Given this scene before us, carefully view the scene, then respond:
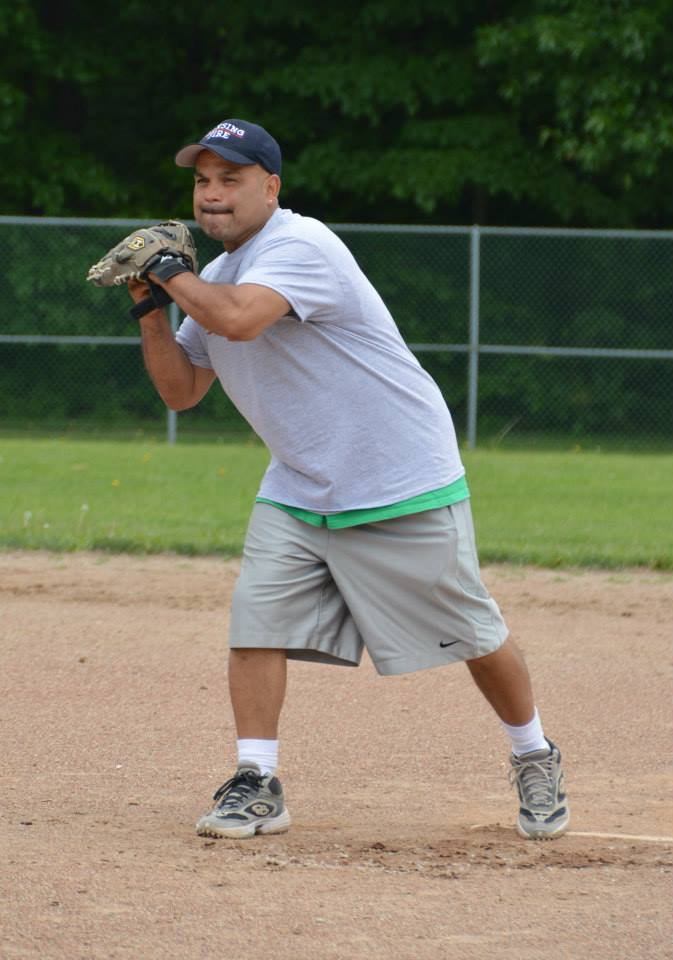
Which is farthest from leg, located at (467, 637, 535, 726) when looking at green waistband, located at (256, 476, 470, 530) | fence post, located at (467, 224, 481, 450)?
fence post, located at (467, 224, 481, 450)

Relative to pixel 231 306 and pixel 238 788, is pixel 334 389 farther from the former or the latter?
pixel 238 788

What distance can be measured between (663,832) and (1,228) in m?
13.1

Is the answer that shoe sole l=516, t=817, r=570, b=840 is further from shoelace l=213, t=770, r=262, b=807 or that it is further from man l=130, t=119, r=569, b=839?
shoelace l=213, t=770, r=262, b=807

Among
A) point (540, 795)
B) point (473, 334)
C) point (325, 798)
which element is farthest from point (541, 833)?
point (473, 334)

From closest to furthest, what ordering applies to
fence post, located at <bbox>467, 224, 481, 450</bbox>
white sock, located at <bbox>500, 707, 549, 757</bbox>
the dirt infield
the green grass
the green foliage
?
the dirt infield
white sock, located at <bbox>500, 707, 549, 757</bbox>
the green grass
fence post, located at <bbox>467, 224, 481, 450</bbox>
the green foliage

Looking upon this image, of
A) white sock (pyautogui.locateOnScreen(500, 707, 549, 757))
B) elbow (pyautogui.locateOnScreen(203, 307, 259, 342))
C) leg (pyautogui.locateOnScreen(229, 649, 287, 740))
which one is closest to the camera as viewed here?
elbow (pyautogui.locateOnScreen(203, 307, 259, 342))

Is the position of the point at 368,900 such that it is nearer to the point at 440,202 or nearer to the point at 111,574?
the point at 111,574

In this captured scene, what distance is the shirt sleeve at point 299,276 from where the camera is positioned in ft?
13.4

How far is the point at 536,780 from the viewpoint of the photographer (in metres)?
4.45

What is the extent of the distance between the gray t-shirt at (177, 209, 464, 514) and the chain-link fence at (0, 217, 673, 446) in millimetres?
11992

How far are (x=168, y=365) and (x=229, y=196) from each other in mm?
520

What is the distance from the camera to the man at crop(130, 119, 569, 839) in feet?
13.9

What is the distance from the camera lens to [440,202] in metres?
20.0

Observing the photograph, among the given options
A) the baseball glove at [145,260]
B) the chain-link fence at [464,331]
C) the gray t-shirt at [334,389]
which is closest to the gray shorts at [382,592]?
the gray t-shirt at [334,389]
